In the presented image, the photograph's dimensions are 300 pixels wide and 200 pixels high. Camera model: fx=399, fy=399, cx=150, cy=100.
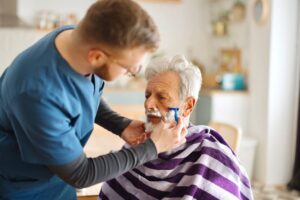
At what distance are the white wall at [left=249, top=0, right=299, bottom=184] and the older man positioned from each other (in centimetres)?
250

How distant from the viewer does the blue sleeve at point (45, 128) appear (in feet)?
3.21

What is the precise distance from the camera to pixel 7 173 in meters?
1.20

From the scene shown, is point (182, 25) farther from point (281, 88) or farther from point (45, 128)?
point (45, 128)

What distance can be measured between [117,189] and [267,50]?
8.96ft

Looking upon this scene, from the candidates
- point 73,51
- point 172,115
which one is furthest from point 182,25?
point 73,51

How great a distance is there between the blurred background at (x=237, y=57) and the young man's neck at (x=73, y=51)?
1.93 meters

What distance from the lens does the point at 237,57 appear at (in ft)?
15.6

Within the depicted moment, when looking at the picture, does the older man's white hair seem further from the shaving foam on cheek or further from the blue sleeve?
the blue sleeve

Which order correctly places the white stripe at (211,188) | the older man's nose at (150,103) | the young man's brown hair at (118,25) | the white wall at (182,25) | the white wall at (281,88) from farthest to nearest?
the white wall at (182,25)
the white wall at (281,88)
the older man's nose at (150,103)
the white stripe at (211,188)
the young man's brown hair at (118,25)

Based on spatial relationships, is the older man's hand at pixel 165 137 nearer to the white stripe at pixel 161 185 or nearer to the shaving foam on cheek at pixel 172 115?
the shaving foam on cheek at pixel 172 115

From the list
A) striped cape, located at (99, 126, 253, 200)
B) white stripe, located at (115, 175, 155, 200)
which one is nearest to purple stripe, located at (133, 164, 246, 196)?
striped cape, located at (99, 126, 253, 200)

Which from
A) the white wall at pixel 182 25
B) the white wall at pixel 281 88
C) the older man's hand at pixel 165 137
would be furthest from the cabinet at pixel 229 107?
the older man's hand at pixel 165 137

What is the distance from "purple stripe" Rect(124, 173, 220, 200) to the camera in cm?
138

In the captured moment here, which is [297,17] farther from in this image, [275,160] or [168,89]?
[168,89]
